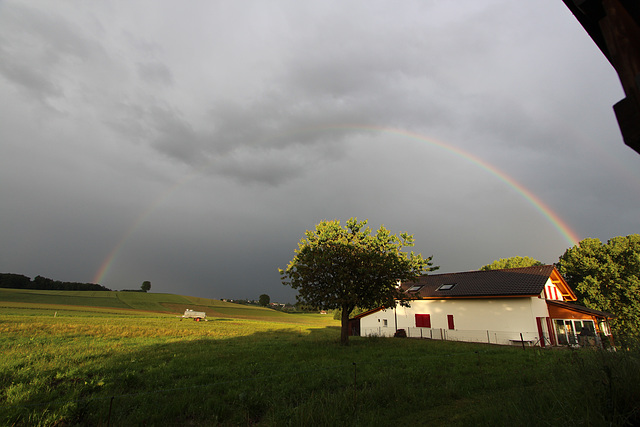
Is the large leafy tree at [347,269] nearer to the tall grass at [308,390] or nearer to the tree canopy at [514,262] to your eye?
the tall grass at [308,390]

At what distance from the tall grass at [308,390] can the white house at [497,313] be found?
43.0 ft

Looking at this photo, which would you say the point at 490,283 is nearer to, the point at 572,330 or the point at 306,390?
the point at 572,330

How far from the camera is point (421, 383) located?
10719mm

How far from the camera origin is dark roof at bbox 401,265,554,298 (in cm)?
2817

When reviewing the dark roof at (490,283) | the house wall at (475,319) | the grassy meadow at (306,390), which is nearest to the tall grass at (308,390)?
the grassy meadow at (306,390)

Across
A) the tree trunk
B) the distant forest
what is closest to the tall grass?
the tree trunk

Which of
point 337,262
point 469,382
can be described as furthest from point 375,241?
point 469,382

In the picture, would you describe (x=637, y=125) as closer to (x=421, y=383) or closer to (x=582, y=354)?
(x=582, y=354)

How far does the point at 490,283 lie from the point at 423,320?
8.09m

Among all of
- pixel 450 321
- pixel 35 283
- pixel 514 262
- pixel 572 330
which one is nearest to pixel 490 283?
pixel 450 321

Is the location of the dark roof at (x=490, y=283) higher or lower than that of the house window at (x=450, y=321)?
higher

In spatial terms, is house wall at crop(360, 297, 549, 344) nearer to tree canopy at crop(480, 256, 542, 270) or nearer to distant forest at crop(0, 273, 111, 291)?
tree canopy at crop(480, 256, 542, 270)

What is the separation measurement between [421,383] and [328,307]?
1295 centimetres

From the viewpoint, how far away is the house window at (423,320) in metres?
33.8
